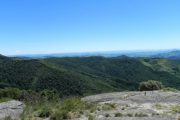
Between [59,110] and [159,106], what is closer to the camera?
[59,110]

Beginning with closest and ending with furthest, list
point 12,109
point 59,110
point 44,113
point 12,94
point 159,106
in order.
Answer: point 59,110 → point 44,113 → point 12,109 → point 159,106 → point 12,94

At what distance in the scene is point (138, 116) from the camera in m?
14.6

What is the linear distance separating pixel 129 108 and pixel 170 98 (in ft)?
16.4

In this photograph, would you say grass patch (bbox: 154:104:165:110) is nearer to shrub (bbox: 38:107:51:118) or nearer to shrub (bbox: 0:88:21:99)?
shrub (bbox: 38:107:51:118)

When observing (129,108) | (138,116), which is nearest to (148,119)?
(138,116)

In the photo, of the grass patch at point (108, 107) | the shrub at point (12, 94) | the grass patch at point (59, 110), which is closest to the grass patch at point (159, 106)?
the grass patch at point (108, 107)

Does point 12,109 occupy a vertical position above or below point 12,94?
above

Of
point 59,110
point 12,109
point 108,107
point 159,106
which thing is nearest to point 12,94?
point 12,109

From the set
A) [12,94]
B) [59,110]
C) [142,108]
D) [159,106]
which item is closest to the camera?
[59,110]

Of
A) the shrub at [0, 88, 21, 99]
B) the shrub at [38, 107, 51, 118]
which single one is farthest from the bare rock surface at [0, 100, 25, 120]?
the shrub at [0, 88, 21, 99]

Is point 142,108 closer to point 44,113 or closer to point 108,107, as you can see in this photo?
point 108,107

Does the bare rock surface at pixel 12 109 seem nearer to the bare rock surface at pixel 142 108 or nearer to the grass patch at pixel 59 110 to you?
the grass patch at pixel 59 110

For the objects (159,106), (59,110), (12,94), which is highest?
(59,110)

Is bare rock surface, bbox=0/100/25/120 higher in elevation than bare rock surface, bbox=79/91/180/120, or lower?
higher
